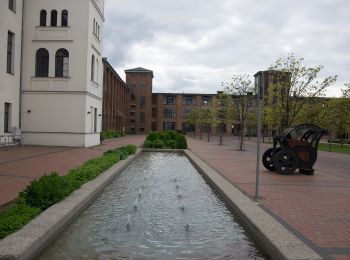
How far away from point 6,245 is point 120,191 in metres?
5.91

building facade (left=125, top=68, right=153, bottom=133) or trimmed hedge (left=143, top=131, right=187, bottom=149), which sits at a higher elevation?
building facade (left=125, top=68, right=153, bottom=133)

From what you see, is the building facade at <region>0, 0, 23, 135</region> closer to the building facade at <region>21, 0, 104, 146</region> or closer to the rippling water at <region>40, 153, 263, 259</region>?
the building facade at <region>21, 0, 104, 146</region>

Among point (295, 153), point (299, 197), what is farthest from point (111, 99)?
point (299, 197)

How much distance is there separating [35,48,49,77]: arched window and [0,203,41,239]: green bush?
70.8 ft

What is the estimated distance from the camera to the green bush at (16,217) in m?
5.95

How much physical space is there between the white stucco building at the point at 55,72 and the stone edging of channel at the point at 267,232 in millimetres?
19271

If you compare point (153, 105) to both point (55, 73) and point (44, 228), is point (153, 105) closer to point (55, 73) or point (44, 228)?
point (55, 73)

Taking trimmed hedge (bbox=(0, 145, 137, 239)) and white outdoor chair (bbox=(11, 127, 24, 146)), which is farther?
white outdoor chair (bbox=(11, 127, 24, 146))

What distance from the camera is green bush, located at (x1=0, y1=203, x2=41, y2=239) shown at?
5953 mm

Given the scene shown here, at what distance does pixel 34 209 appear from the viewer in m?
7.25

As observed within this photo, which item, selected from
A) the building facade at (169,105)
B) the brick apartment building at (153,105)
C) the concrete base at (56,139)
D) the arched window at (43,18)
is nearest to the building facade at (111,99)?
the brick apartment building at (153,105)

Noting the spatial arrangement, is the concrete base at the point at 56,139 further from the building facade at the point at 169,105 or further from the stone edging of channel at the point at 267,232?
the building facade at the point at 169,105

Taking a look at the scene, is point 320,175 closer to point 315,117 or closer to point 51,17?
point 51,17

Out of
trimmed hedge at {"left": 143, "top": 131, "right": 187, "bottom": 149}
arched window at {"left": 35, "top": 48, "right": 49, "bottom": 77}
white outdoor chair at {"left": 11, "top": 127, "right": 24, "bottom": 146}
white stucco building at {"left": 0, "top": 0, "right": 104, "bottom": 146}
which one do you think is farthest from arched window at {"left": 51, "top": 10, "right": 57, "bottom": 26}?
trimmed hedge at {"left": 143, "top": 131, "right": 187, "bottom": 149}
